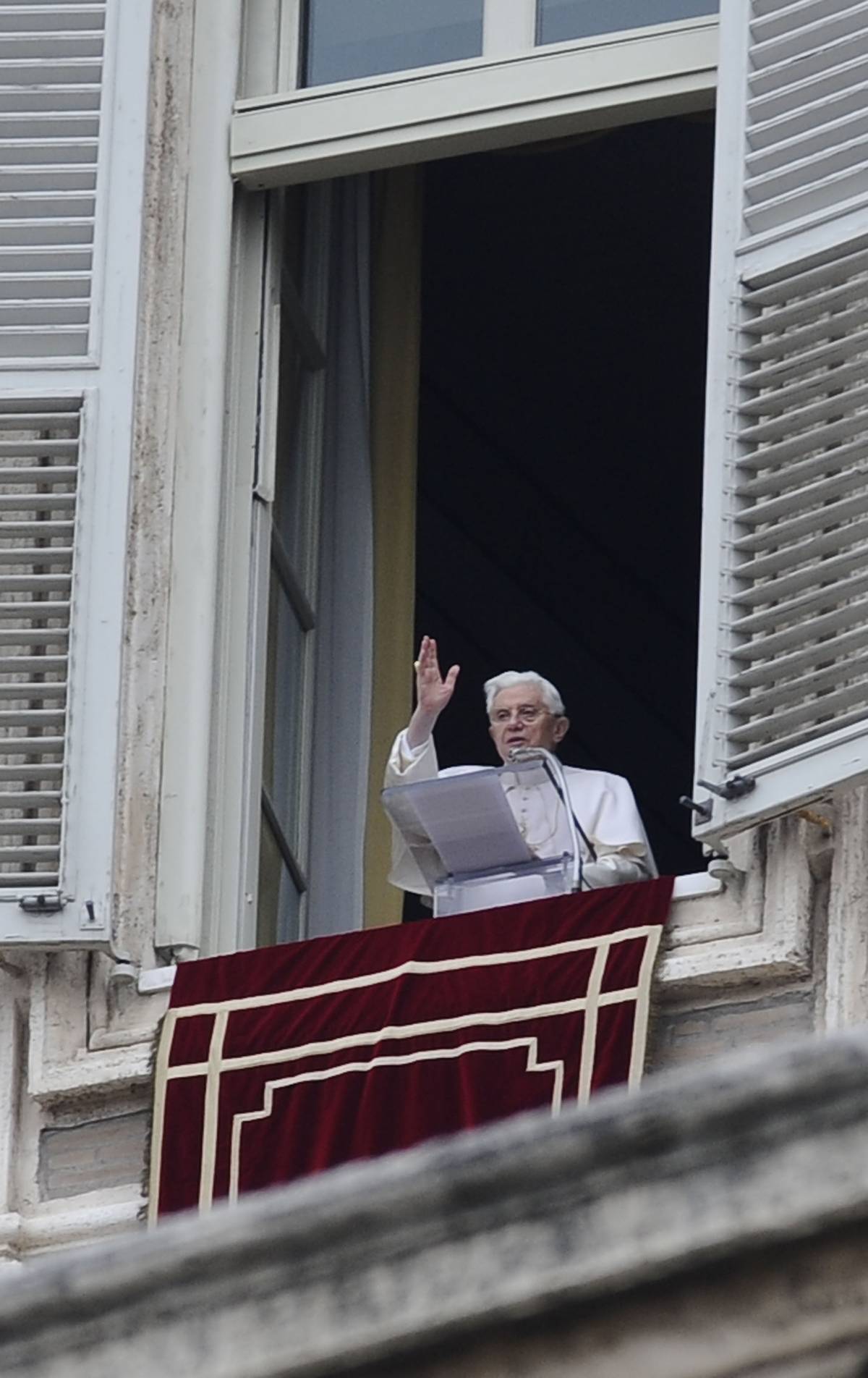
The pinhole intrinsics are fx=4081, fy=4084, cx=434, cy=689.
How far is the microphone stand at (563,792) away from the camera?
7.08 meters

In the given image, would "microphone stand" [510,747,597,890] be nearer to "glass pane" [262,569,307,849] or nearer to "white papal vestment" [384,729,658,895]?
"white papal vestment" [384,729,658,895]

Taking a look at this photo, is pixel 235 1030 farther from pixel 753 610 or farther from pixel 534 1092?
pixel 753 610

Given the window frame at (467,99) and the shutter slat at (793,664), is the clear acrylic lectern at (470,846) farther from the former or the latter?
the window frame at (467,99)

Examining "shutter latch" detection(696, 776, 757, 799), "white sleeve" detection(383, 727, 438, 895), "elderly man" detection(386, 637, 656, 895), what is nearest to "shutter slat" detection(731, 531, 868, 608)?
"shutter latch" detection(696, 776, 757, 799)

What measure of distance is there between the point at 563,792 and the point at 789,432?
85cm

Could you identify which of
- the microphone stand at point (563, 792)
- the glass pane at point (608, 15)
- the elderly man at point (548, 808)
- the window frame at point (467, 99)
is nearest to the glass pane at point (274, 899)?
the elderly man at point (548, 808)

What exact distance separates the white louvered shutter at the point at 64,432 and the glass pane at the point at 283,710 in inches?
25.7

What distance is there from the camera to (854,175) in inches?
269

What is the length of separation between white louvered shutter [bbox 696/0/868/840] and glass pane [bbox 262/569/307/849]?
53.2 inches

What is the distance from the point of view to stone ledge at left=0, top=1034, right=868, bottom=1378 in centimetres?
312

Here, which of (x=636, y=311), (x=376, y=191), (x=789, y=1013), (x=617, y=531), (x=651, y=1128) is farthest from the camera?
(x=617, y=531)

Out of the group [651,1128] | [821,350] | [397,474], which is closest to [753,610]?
[821,350]

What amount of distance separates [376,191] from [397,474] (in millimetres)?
617

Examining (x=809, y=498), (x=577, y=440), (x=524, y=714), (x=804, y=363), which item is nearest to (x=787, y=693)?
(x=809, y=498)
